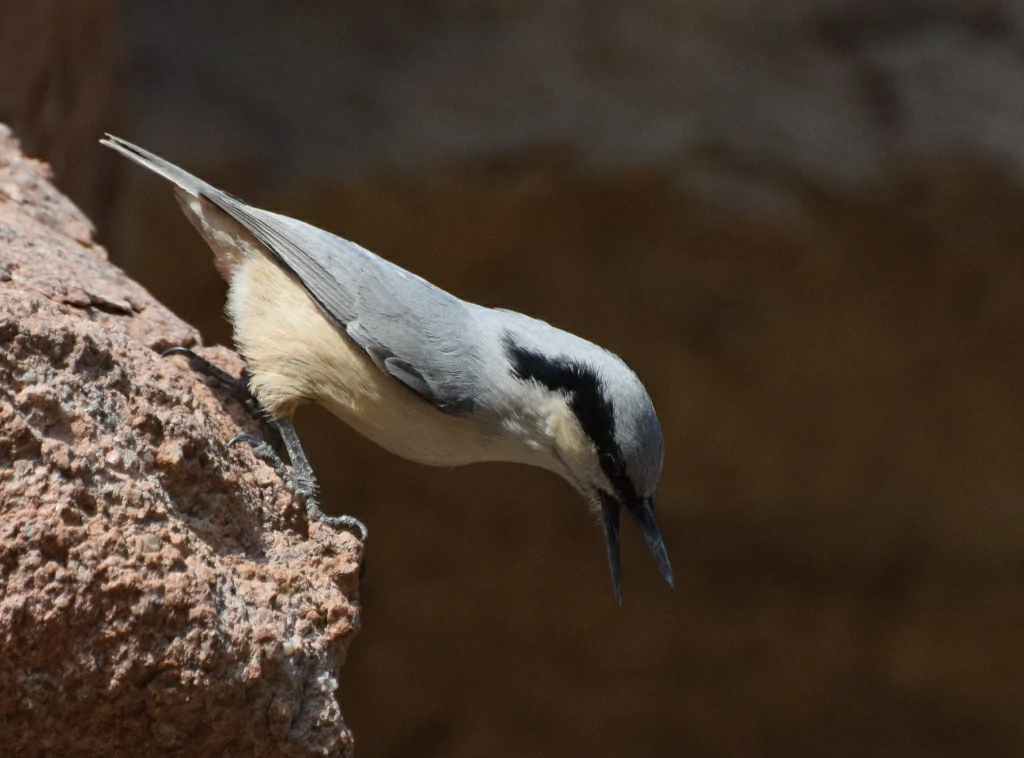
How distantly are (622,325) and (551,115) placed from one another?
4.07 feet

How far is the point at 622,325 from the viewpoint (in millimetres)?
6551

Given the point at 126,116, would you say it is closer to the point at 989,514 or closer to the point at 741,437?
the point at 741,437

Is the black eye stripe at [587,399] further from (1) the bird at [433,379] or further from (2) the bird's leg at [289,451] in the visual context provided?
(2) the bird's leg at [289,451]

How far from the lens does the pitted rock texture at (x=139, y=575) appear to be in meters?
2.32

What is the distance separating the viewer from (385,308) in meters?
3.60

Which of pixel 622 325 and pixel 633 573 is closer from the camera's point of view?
pixel 622 325

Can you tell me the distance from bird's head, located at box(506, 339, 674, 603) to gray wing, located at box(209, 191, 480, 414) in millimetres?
199

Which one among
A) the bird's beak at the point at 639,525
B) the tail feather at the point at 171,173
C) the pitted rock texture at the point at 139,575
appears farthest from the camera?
the tail feather at the point at 171,173

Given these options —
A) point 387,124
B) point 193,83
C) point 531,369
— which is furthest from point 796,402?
point 193,83

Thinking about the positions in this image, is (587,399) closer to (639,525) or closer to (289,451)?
(639,525)

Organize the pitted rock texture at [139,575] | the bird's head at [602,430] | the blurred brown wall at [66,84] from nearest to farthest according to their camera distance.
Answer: the pitted rock texture at [139,575], the bird's head at [602,430], the blurred brown wall at [66,84]

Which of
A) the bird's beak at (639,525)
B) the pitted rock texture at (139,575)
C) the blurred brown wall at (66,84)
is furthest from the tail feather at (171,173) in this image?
the bird's beak at (639,525)

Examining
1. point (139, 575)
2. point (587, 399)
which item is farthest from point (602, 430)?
point (139, 575)

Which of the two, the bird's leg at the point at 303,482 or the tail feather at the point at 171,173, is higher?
the tail feather at the point at 171,173
